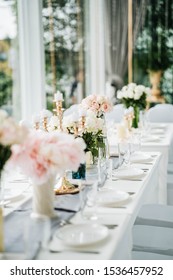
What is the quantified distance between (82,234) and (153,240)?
0.69 meters

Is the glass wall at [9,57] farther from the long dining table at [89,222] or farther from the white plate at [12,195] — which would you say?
the white plate at [12,195]

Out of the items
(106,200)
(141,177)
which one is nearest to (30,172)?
(106,200)

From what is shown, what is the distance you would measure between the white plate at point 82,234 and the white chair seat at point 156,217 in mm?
768

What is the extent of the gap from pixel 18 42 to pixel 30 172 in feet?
10.3

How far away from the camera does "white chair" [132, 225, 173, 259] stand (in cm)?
212

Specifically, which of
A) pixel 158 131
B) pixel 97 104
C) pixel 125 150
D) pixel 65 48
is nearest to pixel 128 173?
pixel 125 150

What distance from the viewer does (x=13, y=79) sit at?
4.36 m

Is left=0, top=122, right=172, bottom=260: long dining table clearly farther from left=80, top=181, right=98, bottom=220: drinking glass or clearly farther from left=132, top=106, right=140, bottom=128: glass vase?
left=132, top=106, right=140, bottom=128: glass vase

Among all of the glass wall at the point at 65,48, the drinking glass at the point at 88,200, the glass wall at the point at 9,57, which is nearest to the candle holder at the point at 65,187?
the drinking glass at the point at 88,200

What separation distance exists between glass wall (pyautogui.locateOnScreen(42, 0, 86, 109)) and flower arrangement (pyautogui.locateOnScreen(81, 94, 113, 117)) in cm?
216

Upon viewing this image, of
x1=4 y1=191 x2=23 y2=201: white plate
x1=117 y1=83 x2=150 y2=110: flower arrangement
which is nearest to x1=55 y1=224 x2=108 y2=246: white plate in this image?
x1=4 y1=191 x2=23 y2=201: white plate

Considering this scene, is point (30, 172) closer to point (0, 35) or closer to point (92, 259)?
point (92, 259)

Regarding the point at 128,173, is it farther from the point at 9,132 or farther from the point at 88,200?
the point at 9,132

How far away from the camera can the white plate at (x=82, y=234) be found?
1520 mm
